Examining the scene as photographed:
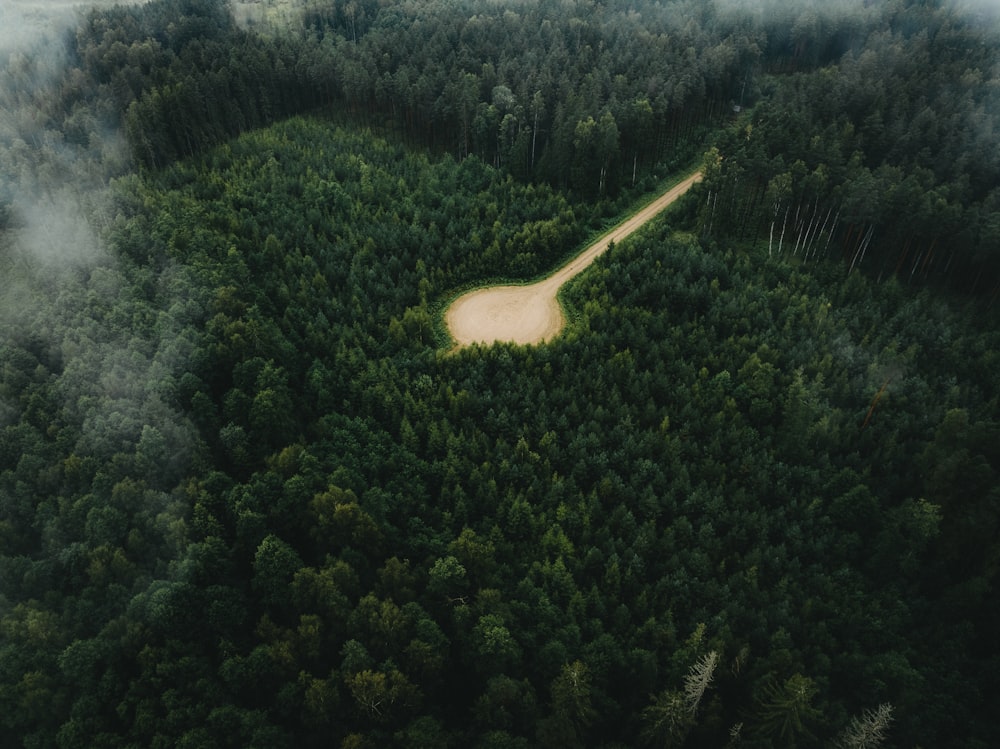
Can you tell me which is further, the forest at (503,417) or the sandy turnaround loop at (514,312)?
the sandy turnaround loop at (514,312)

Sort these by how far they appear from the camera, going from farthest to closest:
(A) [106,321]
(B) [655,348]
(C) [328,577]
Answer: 1. (B) [655,348]
2. (A) [106,321]
3. (C) [328,577]

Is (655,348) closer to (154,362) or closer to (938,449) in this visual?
(938,449)

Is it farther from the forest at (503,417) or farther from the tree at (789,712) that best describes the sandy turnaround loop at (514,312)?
the tree at (789,712)

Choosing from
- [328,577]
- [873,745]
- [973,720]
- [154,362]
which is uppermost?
[154,362]

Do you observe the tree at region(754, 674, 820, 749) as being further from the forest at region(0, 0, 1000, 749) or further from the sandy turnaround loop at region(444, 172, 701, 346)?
the sandy turnaround loop at region(444, 172, 701, 346)

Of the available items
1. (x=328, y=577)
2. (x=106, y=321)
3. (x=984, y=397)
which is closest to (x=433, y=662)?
(x=328, y=577)

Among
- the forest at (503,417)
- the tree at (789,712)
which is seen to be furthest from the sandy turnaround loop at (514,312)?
the tree at (789,712)
